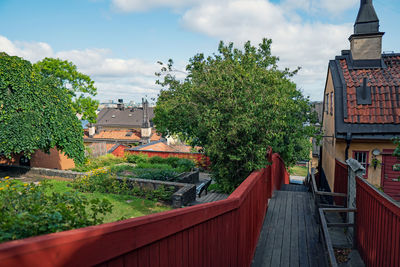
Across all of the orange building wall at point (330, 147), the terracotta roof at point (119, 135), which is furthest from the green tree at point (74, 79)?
the orange building wall at point (330, 147)

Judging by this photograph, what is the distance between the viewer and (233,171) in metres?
7.77

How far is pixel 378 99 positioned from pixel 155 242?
11.1m

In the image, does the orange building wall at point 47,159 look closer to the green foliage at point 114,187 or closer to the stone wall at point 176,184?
the stone wall at point 176,184

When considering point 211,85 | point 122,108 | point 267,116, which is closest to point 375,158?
point 267,116

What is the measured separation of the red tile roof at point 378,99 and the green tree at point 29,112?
15.2 meters

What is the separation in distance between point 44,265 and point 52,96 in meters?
17.0

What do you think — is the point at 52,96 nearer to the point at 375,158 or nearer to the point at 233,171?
the point at 233,171

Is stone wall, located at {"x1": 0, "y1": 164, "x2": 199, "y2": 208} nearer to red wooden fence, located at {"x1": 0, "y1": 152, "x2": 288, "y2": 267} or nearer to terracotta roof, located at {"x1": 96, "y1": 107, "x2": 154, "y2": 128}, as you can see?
red wooden fence, located at {"x1": 0, "y1": 152, "x2": 288, "y2": 267}

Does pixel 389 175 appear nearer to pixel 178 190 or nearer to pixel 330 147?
pixel 330 147

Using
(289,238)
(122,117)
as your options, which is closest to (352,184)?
(289,238)

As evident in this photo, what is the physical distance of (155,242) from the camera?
2311mm

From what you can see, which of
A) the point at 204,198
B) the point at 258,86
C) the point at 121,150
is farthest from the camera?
the point at 121,150

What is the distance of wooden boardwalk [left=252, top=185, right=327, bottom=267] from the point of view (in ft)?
17.8

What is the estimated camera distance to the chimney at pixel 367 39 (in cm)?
1221
